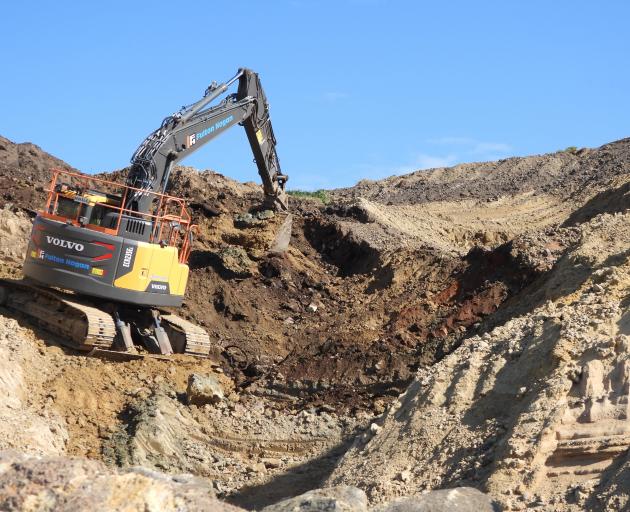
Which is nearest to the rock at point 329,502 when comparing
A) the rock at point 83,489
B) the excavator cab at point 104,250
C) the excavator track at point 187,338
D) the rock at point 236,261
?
the rock at point 83,489

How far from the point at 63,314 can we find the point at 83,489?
10983 mm

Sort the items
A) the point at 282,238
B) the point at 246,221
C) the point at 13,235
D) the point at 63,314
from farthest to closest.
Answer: the point at 246,221 < the point at 282,238 < the point at 13,235 < the point at 63,314

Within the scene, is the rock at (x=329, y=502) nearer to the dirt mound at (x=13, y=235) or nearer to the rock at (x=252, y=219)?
the dirt mound at (x=13, y=235)

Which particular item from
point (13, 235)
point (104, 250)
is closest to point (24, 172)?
point (13, 235)

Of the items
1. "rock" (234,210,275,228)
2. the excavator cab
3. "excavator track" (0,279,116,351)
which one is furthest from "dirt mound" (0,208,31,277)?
the excavator cab

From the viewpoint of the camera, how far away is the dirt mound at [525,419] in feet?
28.9

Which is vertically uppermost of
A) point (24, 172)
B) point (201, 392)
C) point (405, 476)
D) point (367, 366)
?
point (24, 172)

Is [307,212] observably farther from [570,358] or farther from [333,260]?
[570,358]

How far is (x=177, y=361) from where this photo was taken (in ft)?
54.5

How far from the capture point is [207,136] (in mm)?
18797

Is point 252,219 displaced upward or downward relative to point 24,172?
downward

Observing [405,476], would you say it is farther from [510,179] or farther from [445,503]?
[510,179]

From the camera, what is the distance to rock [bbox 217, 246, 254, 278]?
23.6 m

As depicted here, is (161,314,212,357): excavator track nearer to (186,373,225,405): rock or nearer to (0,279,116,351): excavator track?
(186,373,225,405): rock
